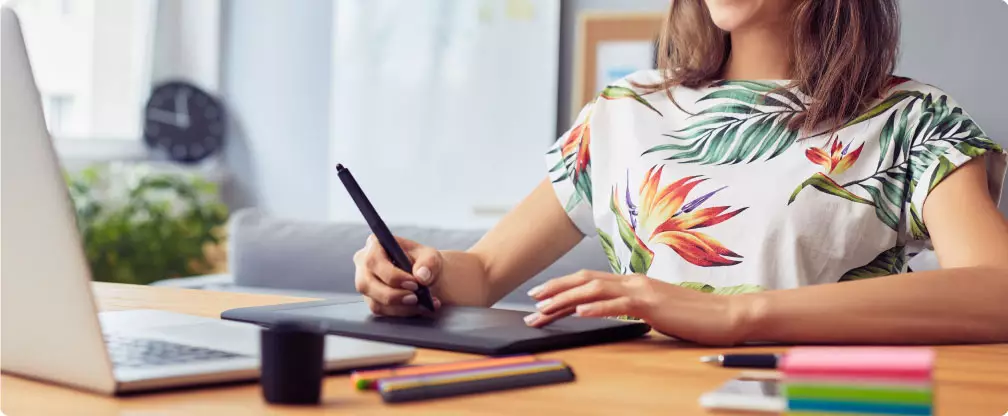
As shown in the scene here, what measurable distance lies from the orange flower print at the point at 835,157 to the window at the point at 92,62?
4.14 metres

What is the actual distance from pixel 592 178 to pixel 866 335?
0.60 meters

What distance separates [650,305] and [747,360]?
0.53ft

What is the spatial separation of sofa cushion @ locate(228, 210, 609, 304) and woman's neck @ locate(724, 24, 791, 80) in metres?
0.85

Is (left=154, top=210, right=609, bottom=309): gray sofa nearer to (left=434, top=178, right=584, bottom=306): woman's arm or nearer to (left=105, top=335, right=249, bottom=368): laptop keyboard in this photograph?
(left=434, top=178, right=584, bottom=306): woman's arm

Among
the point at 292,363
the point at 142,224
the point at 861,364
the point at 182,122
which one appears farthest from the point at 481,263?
the point at 182,122

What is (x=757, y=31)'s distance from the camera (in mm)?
1481

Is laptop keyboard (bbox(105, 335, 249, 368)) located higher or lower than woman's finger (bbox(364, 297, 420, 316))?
higher

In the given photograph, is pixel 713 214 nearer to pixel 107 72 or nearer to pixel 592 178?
pixel 592 178

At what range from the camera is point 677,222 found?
4.58ft

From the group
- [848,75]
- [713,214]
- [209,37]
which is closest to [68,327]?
[713,214]

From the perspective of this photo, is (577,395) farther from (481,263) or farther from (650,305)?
(481,263)

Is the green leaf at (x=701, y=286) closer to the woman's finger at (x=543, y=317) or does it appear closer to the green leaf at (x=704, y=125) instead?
the green leaf at (x=704, y=125)

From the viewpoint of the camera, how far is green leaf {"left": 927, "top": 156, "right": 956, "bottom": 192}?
1251mm

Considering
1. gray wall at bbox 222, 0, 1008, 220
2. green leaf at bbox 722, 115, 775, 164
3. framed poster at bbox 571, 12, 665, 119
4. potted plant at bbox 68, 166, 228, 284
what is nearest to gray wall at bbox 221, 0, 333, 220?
gray wall at bbox 222, 0, 1008, 220
